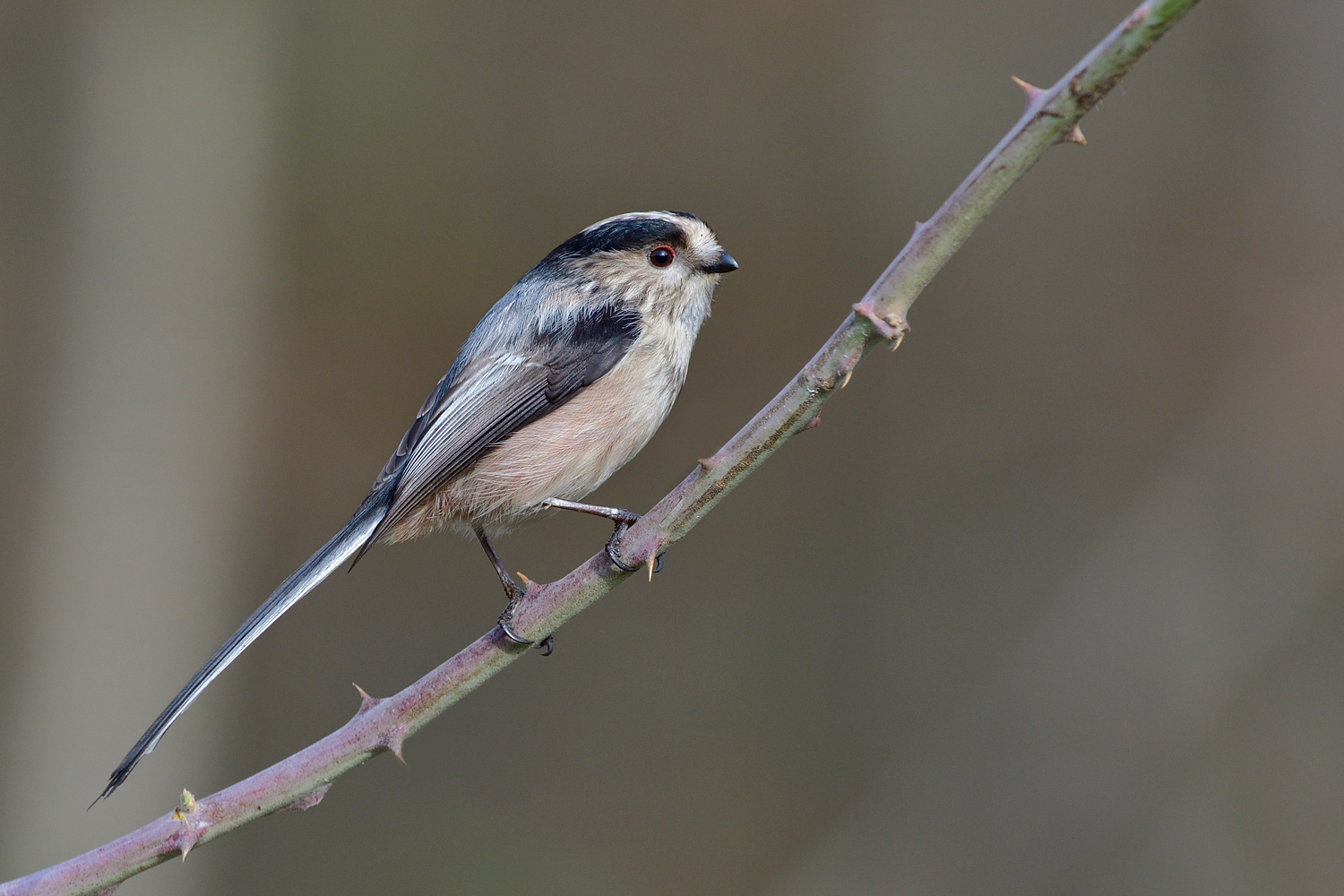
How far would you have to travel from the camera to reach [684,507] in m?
1.26

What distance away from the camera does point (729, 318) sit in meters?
4.47

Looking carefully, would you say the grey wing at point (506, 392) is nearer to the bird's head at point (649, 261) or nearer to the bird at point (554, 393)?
the bird at point (554, 393)

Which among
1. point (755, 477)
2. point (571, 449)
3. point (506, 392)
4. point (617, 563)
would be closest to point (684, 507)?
point (617, 563)

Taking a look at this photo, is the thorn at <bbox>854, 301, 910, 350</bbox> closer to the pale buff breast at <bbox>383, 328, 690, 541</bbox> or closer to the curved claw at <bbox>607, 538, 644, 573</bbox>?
the curved claw at <bbox>607, 538, 644, 573</bbox>

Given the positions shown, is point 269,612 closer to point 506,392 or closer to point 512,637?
point 512,637

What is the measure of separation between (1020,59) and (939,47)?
395mm

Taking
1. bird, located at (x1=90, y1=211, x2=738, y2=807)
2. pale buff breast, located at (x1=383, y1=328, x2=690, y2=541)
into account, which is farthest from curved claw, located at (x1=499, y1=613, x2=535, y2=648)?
pale buff breast, located at (x1=383, y1=328, x2=690, y2=541)

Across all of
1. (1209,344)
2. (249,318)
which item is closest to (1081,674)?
(1209,344)

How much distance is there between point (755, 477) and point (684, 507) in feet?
11.1

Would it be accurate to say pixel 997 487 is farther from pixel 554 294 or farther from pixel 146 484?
pixel 146 484

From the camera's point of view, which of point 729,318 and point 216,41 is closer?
point 216,41

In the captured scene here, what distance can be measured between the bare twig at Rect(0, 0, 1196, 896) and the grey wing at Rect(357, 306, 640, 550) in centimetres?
63

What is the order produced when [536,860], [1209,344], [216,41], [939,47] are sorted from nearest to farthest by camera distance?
[536,860]
[216,41]
[1209,344]
[939,47]

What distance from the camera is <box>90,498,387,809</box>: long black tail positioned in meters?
1.43
